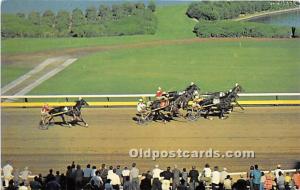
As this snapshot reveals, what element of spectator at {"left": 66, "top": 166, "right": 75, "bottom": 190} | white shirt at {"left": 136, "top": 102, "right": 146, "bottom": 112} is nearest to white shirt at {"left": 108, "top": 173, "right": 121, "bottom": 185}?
spectator at {"left": 66, "top": 166, "right": 75, "bottom": 190}

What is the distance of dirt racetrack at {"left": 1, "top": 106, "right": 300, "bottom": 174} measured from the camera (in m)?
11.9

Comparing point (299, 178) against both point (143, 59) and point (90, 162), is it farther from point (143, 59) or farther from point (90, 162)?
point (143, 59)

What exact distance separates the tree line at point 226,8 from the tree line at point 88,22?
112 cm

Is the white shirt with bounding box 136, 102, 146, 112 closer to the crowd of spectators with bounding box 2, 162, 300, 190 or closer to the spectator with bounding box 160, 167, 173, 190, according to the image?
the crowd of spectators with bounding box 2, 162, 300, 190

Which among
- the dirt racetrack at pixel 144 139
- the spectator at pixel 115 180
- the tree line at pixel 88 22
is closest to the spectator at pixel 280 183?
the dirt racetrack at pixel 144 139

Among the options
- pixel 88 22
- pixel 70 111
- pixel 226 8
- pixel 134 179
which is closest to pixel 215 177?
pixel 134 179

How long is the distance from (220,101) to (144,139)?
90.7 inches

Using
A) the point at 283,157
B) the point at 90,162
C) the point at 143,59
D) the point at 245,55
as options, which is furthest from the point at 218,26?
the point at 90,162

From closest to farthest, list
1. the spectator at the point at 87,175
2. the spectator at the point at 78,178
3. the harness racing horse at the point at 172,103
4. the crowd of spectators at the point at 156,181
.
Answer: the crowd of spectators at the point at 156,181, the spectator at the point at 78,178, the spectator at the point at 87,175, the harness racing horse at the point at 172,103

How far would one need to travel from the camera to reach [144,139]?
43.0ft

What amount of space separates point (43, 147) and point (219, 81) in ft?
16.9

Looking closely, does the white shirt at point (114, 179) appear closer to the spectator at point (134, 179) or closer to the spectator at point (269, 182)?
the spectator at point (134, 179)

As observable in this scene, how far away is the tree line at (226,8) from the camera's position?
14.9 meters

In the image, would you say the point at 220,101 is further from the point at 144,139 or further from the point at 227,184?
the point at 227,184
